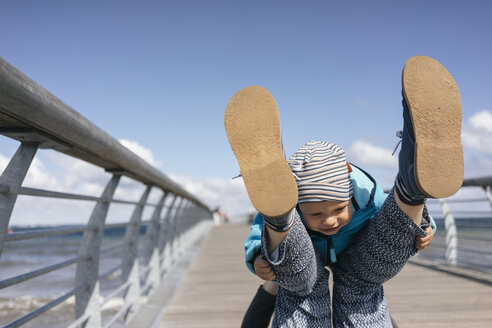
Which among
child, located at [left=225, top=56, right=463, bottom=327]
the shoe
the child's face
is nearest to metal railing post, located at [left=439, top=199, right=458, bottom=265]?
child, located at [left=225, top=56, right=463, bottom=327]

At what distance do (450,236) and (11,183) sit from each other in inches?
178

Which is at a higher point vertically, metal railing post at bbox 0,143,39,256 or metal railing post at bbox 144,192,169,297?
metal railing post at bbox 0,143,39,256

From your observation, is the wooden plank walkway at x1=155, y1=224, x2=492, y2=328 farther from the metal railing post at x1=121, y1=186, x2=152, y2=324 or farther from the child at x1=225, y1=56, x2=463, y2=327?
the child at x1=225, y1=56, x2=463, y2=327

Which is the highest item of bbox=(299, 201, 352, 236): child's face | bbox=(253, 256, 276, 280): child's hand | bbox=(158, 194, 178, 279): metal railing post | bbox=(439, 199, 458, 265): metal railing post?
bbox=(299, 201, 352, 236): child's face

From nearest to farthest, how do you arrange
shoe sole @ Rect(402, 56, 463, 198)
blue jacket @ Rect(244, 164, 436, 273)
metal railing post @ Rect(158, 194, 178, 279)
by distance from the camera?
shoe sole @ Rect(402, 56, 463, 198)
blue jacket @ Rect(244, 164, 436, 273)
metal railing post @ Rect(158, 194, 178, 279)

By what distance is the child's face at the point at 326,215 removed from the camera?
1247 mm

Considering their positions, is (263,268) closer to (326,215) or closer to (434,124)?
(326,215)

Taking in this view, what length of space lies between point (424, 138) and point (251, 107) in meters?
0.45

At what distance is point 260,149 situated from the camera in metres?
1.05

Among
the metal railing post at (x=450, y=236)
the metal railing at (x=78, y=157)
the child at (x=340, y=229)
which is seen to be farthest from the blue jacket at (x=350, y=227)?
the metal railing post at (x=450, y=236)

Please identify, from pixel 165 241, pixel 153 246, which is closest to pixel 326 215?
pixel 153 246

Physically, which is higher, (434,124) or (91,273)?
(434,124)

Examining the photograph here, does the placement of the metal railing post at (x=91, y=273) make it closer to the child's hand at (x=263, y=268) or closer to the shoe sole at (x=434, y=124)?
the child's hand at (x=263, y=268)

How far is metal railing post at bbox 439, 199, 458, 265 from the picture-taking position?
14.3ft
